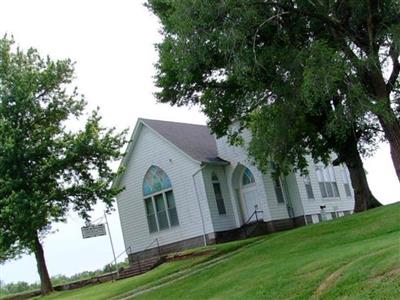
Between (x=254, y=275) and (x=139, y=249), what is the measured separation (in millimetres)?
18623

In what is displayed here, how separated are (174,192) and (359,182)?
10.1m

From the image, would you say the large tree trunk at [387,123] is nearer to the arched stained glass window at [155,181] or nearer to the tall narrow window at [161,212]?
the arched stained glass window at [155,181]

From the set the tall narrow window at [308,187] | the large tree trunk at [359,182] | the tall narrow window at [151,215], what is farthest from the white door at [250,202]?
the large tree trunk at [359,182]

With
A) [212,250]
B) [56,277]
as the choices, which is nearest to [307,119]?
[212,250]

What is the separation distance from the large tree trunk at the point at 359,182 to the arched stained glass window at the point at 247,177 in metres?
6.34

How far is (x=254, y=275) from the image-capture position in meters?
15.1

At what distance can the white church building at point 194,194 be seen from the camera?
1200 inches

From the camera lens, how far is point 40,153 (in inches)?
1124

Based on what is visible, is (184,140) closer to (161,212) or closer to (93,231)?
(161,212)

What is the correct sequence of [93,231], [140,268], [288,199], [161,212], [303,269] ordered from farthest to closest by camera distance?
1. [288,199]
2. [161,212]
3. [140,268]
4. [93,231]
5. [303,269]

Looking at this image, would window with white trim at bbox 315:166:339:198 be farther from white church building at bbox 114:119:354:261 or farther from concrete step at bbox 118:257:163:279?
concrete step at bbox 118:257:163:279

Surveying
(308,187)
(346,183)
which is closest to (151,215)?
(308,187)

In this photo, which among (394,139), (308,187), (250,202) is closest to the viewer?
(394,139)

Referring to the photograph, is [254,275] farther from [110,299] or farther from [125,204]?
[125,204]
